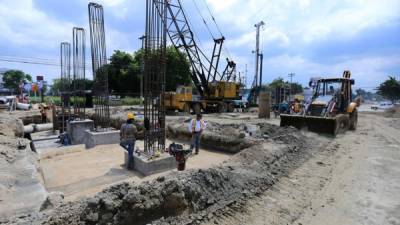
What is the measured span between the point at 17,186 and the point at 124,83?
3885 centimetres

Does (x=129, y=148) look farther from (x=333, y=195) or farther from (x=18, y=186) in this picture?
(x=333, y=195)

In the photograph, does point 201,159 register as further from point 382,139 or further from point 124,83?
point 124,83

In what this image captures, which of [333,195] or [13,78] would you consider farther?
[13,78]

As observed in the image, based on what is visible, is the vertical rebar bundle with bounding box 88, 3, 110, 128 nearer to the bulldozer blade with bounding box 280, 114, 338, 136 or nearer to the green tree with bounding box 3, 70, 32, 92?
the bulldozer blade with bounding box 280, 114, 338, 136

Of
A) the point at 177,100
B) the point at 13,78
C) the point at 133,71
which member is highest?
the point at 13,78

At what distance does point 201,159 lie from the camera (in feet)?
29.3

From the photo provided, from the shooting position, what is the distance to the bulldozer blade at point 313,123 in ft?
37.8

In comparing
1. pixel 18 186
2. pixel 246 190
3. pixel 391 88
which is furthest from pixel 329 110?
pixel 391 88

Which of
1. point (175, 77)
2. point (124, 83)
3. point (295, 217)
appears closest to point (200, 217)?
point (295, 217)

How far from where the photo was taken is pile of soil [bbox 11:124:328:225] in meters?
3.51

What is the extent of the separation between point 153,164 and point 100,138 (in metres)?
4.38

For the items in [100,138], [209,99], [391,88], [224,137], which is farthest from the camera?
[391,88]

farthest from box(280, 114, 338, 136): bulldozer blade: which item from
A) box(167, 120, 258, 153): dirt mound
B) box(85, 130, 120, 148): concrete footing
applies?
box(85, 130, 120, 148): concrete footing

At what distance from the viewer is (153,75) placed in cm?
761
